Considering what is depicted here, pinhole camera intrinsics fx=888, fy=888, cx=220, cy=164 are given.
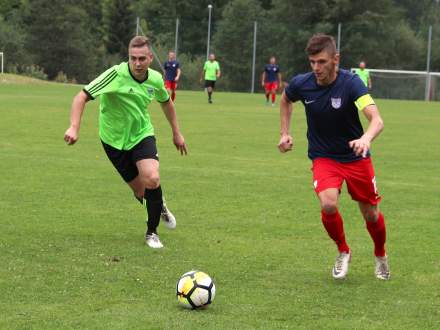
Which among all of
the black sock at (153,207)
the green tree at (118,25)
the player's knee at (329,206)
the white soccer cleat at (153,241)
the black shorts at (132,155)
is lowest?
the white soccer cleat at (153,241)

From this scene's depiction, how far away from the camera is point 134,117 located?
8070mm

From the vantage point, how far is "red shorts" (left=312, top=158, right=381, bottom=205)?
6641 mm

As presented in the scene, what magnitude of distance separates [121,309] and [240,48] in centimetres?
5463

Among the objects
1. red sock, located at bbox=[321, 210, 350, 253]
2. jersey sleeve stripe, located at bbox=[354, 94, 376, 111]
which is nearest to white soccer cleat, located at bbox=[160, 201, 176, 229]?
red sock, located at bbox=[321, 210, 350, 253]

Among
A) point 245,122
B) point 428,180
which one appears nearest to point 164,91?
point 428,180

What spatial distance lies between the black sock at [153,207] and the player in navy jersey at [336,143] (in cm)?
158

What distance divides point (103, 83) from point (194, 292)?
9.10 feet

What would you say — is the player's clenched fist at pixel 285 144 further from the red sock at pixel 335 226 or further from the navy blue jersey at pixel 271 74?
the navy blue jersey at pixel 271 74

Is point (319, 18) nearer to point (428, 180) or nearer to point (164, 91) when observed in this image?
point (428, 180)

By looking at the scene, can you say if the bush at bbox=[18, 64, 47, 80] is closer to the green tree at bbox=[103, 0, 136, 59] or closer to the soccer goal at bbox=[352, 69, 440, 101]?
the green tree at bbox=[103, 0, 136, 59]

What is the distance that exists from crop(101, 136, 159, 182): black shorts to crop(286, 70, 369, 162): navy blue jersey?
1759mm

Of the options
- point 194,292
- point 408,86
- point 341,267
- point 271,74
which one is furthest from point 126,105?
point 408,86

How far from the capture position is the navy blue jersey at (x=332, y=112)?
6.56 meters

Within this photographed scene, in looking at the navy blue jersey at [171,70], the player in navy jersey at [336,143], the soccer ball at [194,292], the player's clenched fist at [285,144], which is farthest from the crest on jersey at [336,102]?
the navy blue jersey at [171,70]
